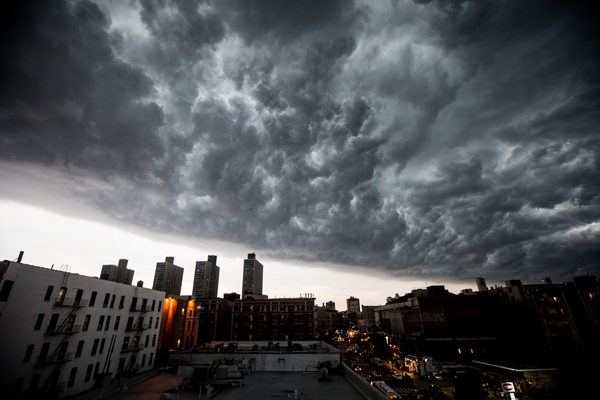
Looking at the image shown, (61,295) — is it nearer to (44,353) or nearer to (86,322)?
(86,322)

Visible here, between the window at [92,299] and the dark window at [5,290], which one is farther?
the window at [92,299]

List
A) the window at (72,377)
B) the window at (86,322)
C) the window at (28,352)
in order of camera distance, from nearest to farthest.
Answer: the window at (28,352) < the window at (72,377) < the window at (86,322)

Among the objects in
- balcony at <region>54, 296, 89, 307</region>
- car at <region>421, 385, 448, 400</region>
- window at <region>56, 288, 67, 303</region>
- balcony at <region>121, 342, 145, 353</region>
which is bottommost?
car at <region>421, 385, 448, 400</region>

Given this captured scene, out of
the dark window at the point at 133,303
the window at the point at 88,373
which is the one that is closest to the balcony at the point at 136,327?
the dark window at the point at 133,303

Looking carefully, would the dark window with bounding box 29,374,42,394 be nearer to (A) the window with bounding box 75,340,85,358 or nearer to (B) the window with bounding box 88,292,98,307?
(A) the window with bounding box 75,340,85,358

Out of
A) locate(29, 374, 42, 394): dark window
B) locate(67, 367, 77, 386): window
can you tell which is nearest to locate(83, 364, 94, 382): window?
locate(67, 367, 77, 386): window

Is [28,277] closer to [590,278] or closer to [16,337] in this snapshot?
[16,337]

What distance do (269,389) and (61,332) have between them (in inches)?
1023

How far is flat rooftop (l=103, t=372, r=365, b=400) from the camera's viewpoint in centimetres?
2598

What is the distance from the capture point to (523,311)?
78750mm

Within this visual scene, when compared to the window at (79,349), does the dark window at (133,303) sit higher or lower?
higher

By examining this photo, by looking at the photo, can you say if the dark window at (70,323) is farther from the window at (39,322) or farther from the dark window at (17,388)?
the dark window at (17,388)

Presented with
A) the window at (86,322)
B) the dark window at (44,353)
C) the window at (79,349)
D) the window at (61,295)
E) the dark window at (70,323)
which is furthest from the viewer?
the window at (86,322)

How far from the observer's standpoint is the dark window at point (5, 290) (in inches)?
1008
